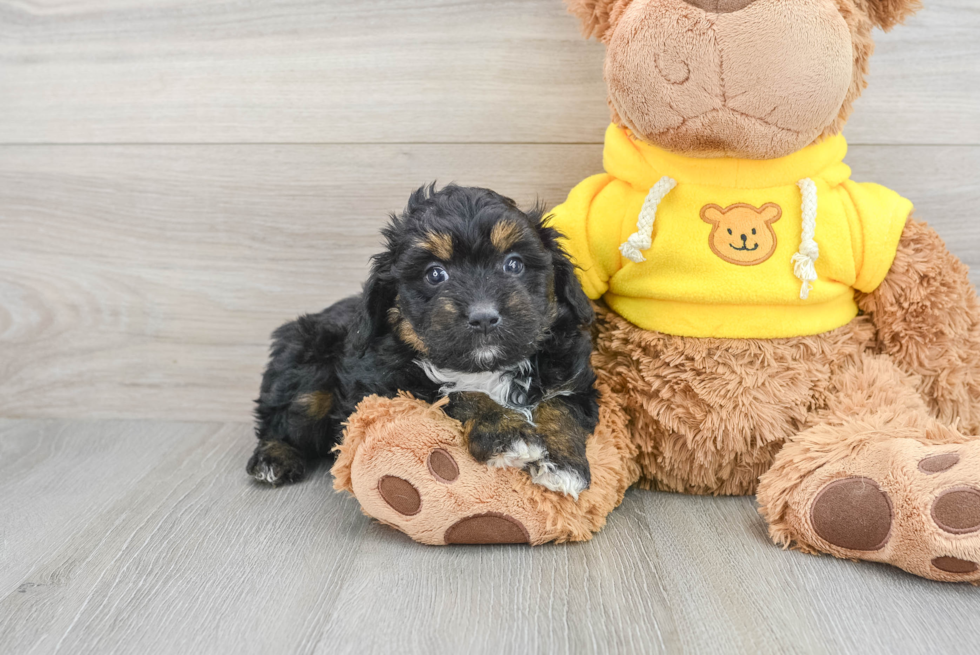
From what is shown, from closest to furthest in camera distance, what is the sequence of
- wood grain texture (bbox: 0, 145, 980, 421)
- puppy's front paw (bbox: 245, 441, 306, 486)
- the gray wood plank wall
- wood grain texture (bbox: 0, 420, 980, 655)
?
wood grain texture (bbox: 0, 420, 980, 655)
puppy's front paw (bbox: 245, 441, 306, 486)
the gray wood plank wall
wood grain texture (bbox: 0, 145, 980, 421)

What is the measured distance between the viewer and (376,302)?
69.2 inches

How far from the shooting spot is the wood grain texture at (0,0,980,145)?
221 cm

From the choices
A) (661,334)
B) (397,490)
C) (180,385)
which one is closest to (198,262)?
(180,385)

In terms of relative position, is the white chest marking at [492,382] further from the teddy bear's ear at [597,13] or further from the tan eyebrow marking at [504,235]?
the teddy bear's ear at [597,13]

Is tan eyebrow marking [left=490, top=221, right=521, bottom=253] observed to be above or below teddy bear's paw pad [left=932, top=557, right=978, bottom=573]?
above

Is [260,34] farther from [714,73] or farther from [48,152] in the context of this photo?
[714,73]

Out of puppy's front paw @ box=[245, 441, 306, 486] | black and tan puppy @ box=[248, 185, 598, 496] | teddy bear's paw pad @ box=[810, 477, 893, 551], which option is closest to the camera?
teddy bear's paw pad @ box=[810, 477, 893, 551]

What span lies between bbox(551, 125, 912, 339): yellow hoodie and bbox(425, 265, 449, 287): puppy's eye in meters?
0.45

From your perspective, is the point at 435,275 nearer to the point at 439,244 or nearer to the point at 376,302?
the point at 439,244

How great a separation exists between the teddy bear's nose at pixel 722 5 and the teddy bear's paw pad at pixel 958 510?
1.01 metres

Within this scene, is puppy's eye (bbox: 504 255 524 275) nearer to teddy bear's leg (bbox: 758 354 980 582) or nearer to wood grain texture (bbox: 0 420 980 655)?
wood grain texture (bbox: 0 420 980 655)

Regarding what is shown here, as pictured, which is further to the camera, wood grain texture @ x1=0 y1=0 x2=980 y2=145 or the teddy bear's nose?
wood grain texture @ x1=0 y1=0 x2=980 y2=145

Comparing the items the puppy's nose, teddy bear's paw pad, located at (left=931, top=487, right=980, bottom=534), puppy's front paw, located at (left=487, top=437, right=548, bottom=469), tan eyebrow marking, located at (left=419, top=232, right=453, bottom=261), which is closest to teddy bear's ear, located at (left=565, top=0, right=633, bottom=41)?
→ tan eyebrow marking, located at (left=419, top=232, right=453, bottom=261)

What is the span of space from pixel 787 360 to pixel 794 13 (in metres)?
0.76
